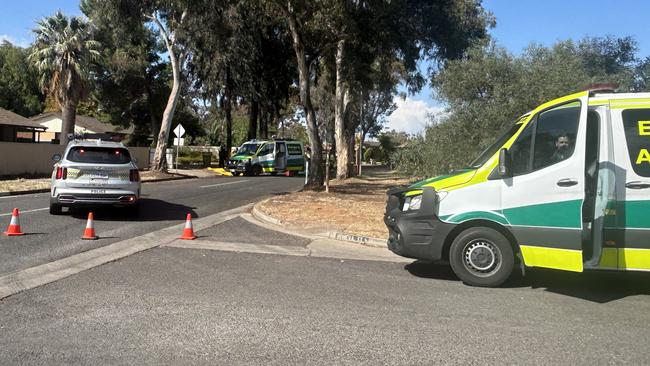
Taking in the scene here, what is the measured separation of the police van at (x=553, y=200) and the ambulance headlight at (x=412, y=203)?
0.16 ft

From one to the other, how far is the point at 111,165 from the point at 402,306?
325 inches

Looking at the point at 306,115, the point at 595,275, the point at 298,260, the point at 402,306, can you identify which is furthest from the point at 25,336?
the point at 306,115

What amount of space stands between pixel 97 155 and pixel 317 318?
852cm

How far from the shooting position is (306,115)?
20156 millimetres

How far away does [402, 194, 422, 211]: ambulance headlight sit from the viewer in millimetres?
7553

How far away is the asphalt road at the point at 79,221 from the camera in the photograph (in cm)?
851

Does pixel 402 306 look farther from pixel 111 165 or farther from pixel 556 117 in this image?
pixel 111 165

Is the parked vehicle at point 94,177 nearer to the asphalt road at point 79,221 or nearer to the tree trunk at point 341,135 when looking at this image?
the asphalt road at point 79,221

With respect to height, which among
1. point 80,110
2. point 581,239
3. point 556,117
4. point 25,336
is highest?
point 80,110

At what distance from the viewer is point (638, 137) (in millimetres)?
6621

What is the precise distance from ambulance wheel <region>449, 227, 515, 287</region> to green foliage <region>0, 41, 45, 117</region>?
57.0 metres

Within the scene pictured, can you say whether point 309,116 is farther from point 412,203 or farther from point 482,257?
point 482,257

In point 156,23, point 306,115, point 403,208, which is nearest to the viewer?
point 403,208

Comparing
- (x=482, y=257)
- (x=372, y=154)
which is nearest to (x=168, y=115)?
(x=482, y=257)
